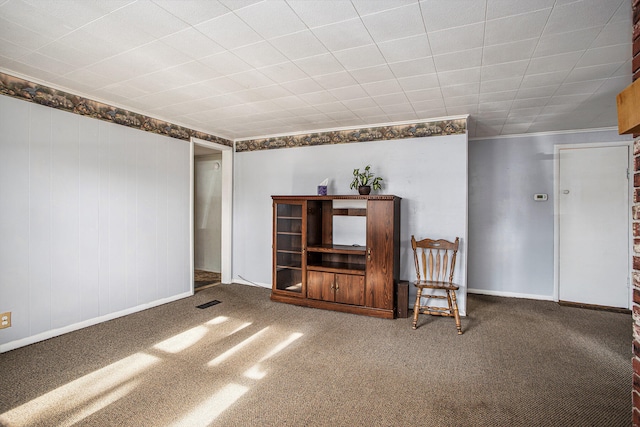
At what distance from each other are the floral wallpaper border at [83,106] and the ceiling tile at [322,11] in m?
2.63

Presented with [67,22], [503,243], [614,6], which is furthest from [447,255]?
[67,22]

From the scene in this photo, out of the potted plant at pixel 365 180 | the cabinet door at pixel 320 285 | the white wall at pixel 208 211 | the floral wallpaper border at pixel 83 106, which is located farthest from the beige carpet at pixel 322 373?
the white wall at pixel 208 211

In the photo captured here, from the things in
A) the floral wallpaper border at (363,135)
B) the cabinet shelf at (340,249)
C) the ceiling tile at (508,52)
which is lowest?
the cabinet shelf at (340,249)

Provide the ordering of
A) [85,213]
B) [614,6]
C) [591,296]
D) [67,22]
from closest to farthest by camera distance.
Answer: [614,6]
[67,22]
[85,213]
[591,296]

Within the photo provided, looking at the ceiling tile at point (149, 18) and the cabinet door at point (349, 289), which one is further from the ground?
the ceiling tile at point (149, 18)

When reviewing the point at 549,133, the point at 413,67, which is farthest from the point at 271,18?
the point at 549,133

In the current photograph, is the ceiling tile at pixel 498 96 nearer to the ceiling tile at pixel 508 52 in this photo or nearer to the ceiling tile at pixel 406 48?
the ceiling tile at pixel 508 52

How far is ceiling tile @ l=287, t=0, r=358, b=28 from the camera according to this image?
5.74 feet

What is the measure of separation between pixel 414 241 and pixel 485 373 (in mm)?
1555

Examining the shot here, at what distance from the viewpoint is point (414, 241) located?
3.63m

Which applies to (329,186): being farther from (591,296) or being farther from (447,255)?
(591,296)

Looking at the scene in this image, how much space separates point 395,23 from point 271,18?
771mm

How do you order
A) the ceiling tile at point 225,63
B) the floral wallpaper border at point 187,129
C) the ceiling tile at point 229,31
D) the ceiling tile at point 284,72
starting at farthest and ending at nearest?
1. the floral wallpaper border at point 187,129
2. the ceiling tile at point 284,72
3. the ceiling tile at point 225,63
4. the ceiling tile at point 229,31

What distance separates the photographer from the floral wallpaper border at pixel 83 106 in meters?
2.68
